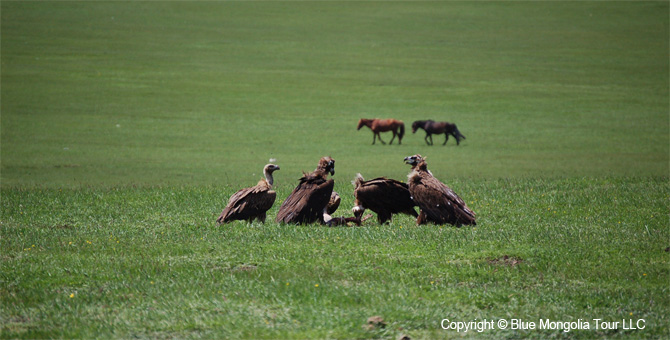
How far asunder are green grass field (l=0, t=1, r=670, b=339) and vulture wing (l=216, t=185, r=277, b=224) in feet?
1.54

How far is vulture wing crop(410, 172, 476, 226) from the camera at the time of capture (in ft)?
35.5

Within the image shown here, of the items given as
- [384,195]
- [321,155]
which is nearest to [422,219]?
[384,195]

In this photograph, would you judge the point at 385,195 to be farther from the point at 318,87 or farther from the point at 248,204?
the point at 318,87

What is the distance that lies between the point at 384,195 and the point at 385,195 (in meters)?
0.02

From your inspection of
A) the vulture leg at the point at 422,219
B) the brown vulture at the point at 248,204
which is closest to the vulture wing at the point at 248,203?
the brown vulture at the point at 248,204

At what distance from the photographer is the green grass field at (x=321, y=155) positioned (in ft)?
23.7

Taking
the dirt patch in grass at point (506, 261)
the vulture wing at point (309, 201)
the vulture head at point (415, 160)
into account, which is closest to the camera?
the dirt patch in grass at point (506, 261)

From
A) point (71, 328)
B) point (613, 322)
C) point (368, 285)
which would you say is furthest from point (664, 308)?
point (71, 328)

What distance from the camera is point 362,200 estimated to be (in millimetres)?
11320

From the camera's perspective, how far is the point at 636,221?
36.6 feet

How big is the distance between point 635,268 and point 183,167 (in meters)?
20.5

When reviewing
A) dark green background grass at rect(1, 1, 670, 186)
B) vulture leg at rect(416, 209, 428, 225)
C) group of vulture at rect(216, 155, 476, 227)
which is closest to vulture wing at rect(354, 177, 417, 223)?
group of vulture at rect(216, 155, 476, 227)

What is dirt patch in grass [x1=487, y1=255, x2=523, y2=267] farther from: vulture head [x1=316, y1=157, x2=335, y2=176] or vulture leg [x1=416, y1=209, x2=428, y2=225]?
vulture head [x1=316, y1=157, x2=335, y2=176]

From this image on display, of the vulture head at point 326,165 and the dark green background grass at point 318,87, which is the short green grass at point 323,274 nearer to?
the vulture head at point 326,165
